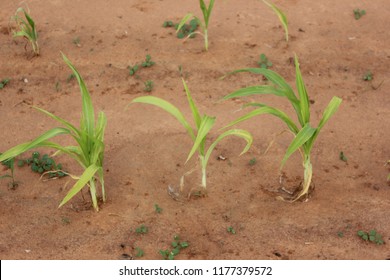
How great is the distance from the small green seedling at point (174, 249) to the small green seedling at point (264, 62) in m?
1.63

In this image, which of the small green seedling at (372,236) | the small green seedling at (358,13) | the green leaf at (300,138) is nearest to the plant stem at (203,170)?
the green leaf at (300,138)

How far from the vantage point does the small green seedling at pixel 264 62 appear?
389 cm

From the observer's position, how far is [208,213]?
281 centimetres

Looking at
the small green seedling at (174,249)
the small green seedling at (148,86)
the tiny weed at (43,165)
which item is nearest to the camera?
the small green seedling at (174,249)

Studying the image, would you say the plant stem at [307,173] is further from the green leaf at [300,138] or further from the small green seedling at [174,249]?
the small green seedling at [174,249]

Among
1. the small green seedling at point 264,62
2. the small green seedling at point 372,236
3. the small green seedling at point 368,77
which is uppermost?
the small green seedling at point 264,62

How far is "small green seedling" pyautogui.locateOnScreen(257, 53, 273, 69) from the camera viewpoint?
389 centimetres

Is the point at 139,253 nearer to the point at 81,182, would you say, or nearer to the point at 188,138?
the point at 81,182

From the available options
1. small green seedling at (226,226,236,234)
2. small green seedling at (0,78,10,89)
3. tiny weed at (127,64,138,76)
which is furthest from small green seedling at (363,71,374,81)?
small green seedling at (0,78,10,89)

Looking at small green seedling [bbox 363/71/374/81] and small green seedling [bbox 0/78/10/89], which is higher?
small green seedling [bbox 363/71/374/81]

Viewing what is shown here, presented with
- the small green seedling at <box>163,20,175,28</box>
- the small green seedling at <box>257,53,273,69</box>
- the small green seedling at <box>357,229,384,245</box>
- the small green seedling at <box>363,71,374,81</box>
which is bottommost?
the small green seedling at <box>357,229,384,245</box>

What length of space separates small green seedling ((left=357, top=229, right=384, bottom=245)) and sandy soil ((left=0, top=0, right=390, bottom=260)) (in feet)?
0.09

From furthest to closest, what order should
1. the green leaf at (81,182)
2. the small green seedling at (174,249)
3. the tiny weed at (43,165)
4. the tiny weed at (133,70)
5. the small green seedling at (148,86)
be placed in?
1. the tiny weed at (133,70)
2. the small green seedling at (148,86)
3. the tiny weed at (43,165)
4. the small green seedling at (174,249)
5. the green leaf at (81,182)

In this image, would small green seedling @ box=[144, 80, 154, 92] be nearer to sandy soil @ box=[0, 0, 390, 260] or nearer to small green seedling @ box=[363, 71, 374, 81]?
sandy soil @ box=[0, 0, 390, 260]
